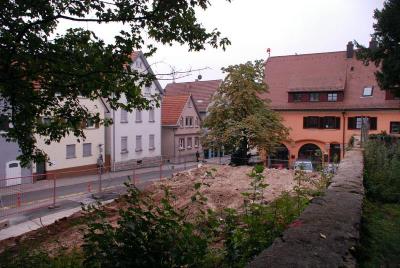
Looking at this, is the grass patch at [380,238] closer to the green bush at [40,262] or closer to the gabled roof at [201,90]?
the green bush at [40,262]

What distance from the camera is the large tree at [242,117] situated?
94.5ft

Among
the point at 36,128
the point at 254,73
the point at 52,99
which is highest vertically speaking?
the point at 254,73

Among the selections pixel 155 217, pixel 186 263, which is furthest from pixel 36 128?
pixel 186 263

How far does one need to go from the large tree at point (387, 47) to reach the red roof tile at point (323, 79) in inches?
685

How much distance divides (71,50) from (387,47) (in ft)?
59.4

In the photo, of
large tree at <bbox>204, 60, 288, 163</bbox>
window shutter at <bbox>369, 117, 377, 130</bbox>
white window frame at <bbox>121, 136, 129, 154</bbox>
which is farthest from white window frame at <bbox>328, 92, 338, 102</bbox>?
white window frame at <bbox>121, 136, 129, 154</bbox>

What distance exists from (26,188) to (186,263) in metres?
18.9

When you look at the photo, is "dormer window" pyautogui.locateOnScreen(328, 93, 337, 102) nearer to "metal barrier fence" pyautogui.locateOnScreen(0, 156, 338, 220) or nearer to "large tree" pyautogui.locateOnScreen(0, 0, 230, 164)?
"metal barrier fence" pyautogui.locateOnScreen(0, 156, 338, 220)

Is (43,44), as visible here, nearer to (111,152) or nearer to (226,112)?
(226,112)

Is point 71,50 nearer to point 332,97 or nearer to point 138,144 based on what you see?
point 138,144

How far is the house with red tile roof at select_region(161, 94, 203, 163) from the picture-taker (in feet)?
152

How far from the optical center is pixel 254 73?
100 feet

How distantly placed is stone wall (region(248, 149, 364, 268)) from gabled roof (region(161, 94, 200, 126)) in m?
41.7

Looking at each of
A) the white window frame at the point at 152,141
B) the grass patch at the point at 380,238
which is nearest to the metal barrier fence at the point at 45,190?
the grass patch at the point at 380,238
